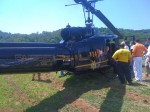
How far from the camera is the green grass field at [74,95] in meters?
9.58

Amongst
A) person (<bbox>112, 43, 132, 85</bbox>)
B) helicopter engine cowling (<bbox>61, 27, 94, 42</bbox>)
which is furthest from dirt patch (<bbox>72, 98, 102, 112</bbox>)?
helicopter engine cowling (<bbox>61, 27, 94, 42</bbox>)

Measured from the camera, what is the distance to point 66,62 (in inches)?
477

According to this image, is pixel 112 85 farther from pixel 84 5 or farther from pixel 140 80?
pixel 84 5

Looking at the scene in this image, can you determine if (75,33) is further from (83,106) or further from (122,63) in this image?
(83,106)

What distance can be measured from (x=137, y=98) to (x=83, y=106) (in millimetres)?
2171

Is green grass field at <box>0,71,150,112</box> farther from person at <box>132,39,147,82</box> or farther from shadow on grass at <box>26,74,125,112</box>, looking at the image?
person at <box>132,39,147,82</box>

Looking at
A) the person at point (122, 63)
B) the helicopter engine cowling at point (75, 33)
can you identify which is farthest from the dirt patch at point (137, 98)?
the helicopter engine cowling at point (75, 33)

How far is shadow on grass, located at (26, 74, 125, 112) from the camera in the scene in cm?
957

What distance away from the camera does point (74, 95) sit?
1112cm

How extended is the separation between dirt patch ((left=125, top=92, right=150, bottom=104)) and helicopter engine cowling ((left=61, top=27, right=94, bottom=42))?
3717 millimetres

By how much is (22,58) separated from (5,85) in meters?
4.03

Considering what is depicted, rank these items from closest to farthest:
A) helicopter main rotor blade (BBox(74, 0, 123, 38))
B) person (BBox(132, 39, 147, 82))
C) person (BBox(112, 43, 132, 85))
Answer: person (BBox(112, 43, 132, 85)), person (BBox(132, 39, 147, 82)), helicopter main rotor blade (BBox(74, 0, 123, 38))

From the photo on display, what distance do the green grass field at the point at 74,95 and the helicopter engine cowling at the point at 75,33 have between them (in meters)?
1.88

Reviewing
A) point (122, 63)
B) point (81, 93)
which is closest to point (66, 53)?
point (81, 93)
